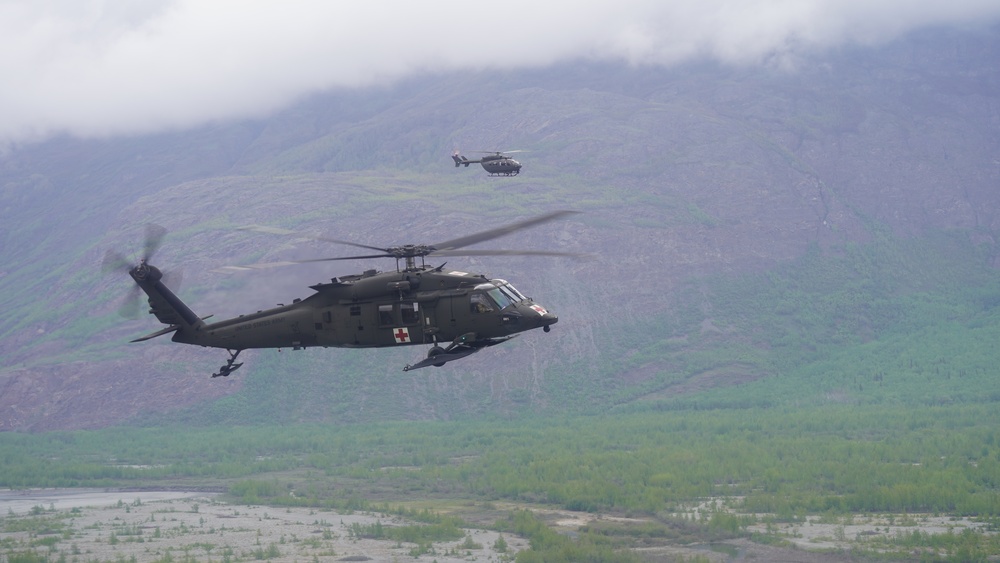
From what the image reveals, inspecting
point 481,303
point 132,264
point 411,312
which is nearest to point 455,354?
point 481,303

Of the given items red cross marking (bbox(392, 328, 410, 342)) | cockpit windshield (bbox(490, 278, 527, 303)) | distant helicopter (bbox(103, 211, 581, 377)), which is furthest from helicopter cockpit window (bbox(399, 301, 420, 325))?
cockpit windshield (bbox(490, 278, 527, 303))

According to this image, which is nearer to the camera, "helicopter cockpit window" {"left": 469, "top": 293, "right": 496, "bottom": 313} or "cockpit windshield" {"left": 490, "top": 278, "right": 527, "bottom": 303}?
"helicopter cockpit window" {"left": 469, "top": 293, "right": 496, "bottom": 313}

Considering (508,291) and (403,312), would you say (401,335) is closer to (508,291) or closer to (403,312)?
(403,312)

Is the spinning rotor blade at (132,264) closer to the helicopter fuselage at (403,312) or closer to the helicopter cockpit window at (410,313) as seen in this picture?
the helicopter fuselage at (403,312)

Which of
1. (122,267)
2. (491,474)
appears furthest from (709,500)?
(122,267)

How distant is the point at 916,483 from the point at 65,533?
8136cm

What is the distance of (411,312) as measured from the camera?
6197 centimetres

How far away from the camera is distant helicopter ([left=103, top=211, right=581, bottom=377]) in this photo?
201ft

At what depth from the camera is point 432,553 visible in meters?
125

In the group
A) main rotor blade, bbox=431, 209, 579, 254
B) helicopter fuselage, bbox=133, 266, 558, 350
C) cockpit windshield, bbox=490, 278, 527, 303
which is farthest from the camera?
cockpit windshield, bbox=490, 278, 527, 303

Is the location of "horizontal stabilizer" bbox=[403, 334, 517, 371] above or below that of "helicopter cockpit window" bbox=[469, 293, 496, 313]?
below

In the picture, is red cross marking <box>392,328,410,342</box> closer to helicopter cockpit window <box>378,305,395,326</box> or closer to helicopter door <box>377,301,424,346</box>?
helicopter door <box>377,301,424,346</box>

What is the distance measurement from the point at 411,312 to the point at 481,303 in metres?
3.07

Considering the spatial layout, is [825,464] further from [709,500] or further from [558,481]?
[558,481]
